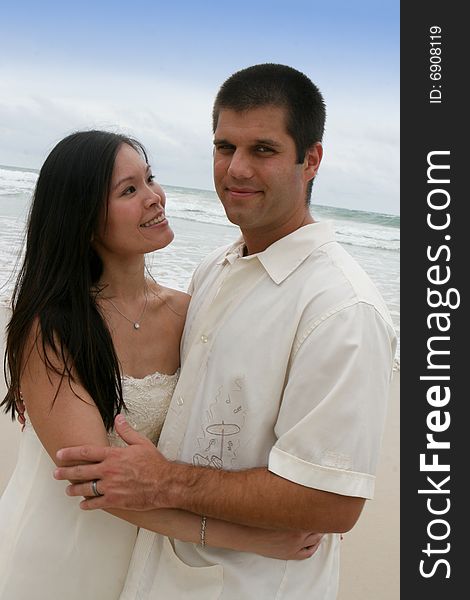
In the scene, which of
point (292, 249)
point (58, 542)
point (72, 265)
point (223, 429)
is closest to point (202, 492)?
point (223, 429)

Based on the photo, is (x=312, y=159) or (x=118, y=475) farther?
(x=312, y=159)

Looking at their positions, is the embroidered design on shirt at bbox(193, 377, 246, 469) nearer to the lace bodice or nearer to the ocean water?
the lace bodice

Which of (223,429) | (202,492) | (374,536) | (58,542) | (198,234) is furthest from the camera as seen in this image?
(198,234)

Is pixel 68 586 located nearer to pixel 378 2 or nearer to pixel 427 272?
pixel 427 272

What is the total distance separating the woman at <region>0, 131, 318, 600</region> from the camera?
79.7 inches

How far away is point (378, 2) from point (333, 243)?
17.6 meters

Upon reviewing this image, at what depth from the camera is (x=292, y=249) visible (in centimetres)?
204

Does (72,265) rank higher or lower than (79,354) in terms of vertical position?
higher

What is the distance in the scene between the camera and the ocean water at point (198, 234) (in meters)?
9.90

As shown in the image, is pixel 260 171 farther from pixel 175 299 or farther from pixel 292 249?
pixel 175 299

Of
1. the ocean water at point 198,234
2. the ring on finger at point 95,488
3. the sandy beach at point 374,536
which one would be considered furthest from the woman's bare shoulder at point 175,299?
the ocean water at point 198,234

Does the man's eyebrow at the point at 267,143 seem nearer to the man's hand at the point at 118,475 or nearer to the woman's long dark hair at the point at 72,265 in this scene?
the woman's long dark hair at the point at 72,265

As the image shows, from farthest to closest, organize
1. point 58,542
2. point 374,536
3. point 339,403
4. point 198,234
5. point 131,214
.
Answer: point 198,234 < point 374,536 < point 131,214 < point 58,542 < point 339,403

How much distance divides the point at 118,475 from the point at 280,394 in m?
0.43
